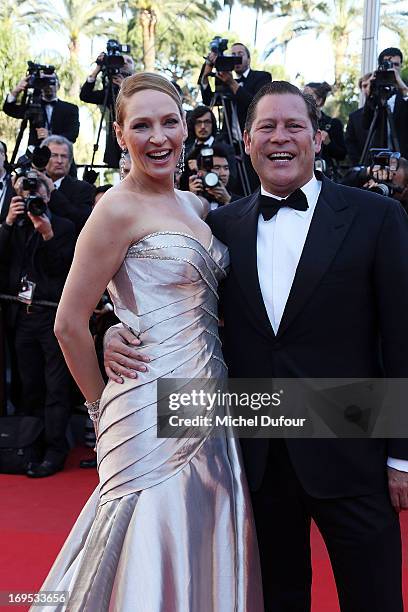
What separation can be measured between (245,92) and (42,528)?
3351 mm

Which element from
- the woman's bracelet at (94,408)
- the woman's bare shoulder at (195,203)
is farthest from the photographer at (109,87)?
the woman's bracelet at (94,408)

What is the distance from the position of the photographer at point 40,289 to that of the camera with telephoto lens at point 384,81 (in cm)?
216

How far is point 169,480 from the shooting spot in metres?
2.04

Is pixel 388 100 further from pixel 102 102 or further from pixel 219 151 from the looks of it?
pixel 102 102

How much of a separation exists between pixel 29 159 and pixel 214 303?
314cm

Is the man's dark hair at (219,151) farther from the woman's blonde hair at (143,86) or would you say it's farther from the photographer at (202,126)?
the woman's blonde hair at (143,86)

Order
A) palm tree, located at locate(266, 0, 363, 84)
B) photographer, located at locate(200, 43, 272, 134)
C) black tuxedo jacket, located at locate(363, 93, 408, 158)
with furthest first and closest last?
palm tree, located at locate(266, 0, 363, 84)
photographer, located at locate(200, 43, 272, 134)
black tuxedo jacket, located at locate(363, 93, 408, 158)

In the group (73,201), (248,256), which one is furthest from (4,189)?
(248,256)

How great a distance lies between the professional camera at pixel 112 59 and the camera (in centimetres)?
591

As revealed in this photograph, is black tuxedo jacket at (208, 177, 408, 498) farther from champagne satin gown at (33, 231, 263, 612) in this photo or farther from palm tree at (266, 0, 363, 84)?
palm tree at (266, 0, 363, 84)

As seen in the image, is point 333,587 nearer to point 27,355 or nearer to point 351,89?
point 27,355

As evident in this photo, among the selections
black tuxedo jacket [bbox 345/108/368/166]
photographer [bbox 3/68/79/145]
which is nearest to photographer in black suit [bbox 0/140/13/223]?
photographer [bbox 3/68/79/145]

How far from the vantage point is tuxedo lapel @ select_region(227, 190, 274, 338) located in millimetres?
2074

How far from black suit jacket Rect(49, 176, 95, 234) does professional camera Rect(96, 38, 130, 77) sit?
1.05m
